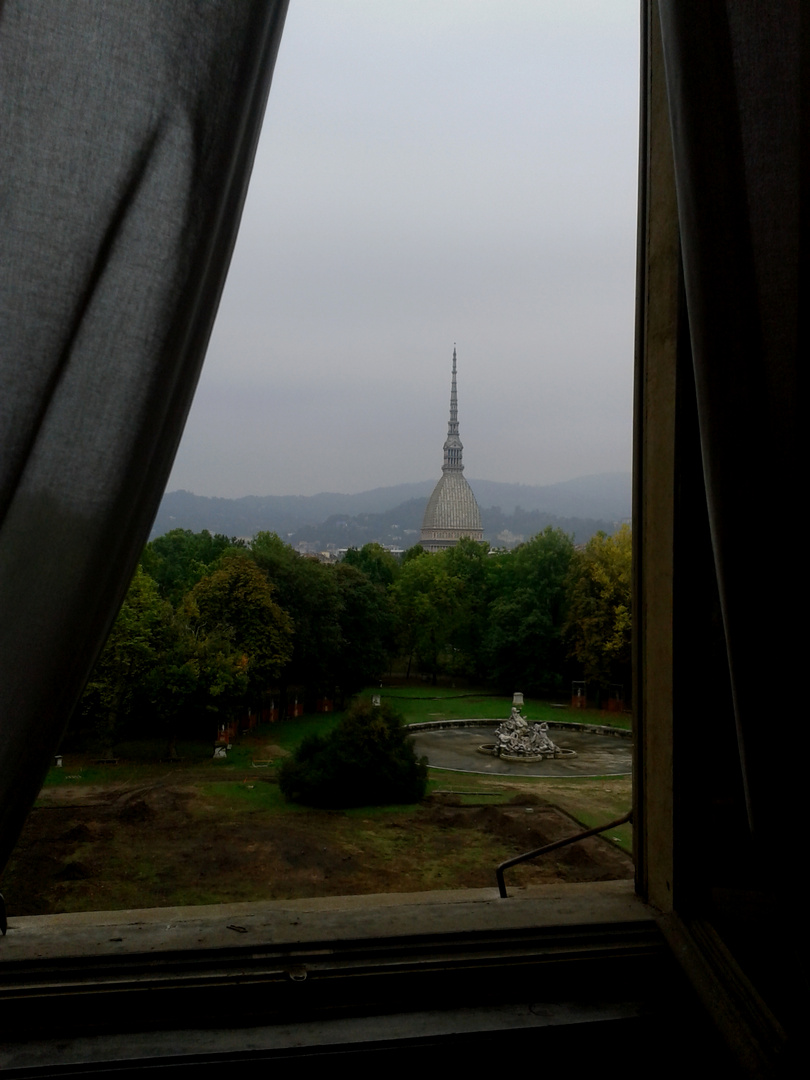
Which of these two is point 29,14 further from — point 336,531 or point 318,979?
point 336,531

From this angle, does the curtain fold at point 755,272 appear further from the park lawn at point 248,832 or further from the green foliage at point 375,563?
the green foliage at point 375,563

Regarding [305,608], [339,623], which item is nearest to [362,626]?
[339,623]

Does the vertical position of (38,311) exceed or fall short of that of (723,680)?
A: it exceeds it

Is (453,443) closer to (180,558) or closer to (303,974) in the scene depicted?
(180,558)

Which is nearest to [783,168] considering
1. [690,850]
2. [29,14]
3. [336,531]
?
[29,14]

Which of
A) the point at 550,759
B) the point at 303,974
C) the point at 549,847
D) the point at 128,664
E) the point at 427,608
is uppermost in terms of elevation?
the point at 427,608

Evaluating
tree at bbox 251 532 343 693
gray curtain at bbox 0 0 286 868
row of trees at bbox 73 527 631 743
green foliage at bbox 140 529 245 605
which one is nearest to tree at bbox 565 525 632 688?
row of trees at bbox 73 527 631 743

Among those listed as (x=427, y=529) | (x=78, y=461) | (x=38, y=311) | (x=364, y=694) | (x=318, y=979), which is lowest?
(x=318, y=979)

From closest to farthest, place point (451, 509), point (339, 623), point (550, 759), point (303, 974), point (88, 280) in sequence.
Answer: point (88, 280) → point (303, 974) → point (550, 759) → point (339, 623) → point (451, 509)
